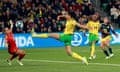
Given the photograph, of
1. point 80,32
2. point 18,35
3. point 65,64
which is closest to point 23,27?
point 18,35

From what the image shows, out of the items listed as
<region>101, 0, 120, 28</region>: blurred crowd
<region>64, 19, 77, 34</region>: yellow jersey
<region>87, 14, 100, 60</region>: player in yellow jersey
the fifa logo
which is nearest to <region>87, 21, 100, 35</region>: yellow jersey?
<region>87, 14, 100, 60</region>: player in yellow jersey

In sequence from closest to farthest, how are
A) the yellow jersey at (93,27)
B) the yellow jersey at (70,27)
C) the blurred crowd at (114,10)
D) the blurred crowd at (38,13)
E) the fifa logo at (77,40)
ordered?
the yellow jersey at (70,27)
the yellow jersey at (93,27)
the blurred crowd at (38,13)
the fifa logo at (77,40)
the blurred crowd at (114,10)

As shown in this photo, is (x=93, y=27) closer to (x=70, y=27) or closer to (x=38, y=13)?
(x=70, y=27)

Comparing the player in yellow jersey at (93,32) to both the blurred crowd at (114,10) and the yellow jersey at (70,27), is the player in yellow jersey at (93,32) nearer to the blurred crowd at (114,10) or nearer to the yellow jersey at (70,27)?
the yellow jersey at (70,27)

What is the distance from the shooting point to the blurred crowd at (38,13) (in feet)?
119

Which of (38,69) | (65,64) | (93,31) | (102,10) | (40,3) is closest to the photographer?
(38,69)

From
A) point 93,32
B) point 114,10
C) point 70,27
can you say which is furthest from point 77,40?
point 70,27

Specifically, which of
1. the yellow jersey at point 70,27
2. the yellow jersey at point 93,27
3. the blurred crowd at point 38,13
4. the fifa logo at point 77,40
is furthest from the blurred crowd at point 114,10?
the yellow jersey at point 70,27

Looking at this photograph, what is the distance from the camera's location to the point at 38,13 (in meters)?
38.2

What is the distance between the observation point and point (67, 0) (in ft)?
135

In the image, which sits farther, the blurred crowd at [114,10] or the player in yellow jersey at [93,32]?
the blurred crowd at [114,10]

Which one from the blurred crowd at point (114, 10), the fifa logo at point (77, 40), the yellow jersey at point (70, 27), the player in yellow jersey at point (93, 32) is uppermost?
the yellow jersey at point (70, 27)

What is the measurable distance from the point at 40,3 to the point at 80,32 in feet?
13.5

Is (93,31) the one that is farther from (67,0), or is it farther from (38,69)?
(67,0)
